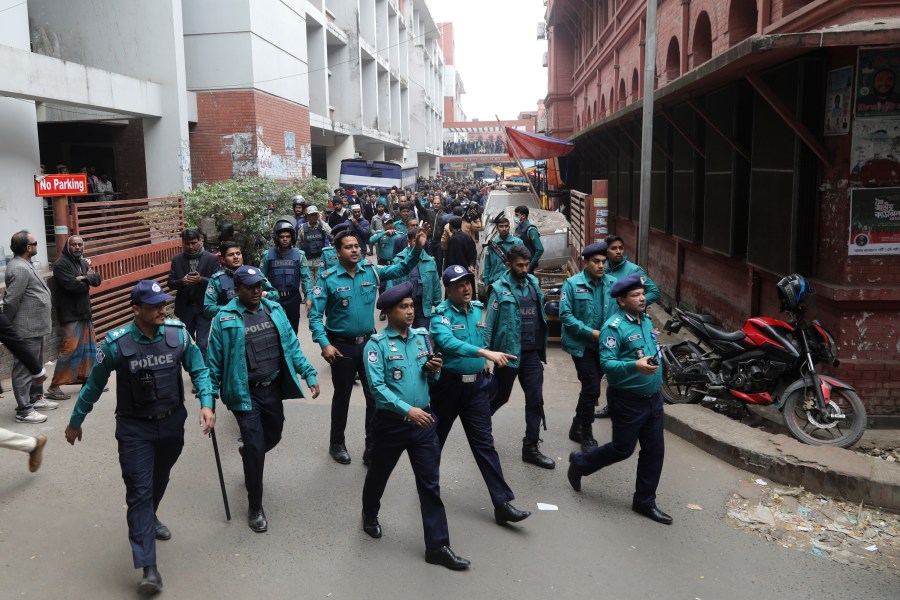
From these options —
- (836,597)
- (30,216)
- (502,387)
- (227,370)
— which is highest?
(30,216)

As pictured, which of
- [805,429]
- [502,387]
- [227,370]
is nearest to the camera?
[227,370]

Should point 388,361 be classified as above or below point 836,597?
above

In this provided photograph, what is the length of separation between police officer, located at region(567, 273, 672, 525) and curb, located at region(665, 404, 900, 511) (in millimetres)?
1349

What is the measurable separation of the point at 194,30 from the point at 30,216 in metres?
9.90

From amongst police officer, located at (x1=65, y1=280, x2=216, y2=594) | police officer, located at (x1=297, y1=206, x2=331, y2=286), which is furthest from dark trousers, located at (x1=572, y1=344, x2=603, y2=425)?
police officer, located at (x1=297, y1=206, x2=331, y2=286)

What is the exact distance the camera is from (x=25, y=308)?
7594 mm

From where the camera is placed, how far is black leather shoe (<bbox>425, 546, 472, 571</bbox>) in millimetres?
4750

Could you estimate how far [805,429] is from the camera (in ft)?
22.6

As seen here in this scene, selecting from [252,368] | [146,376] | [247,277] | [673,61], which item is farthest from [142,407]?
[673,61]

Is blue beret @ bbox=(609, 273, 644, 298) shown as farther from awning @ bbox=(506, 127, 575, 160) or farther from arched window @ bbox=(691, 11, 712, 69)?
awning @ bbox=(506, 127, 575, 160)

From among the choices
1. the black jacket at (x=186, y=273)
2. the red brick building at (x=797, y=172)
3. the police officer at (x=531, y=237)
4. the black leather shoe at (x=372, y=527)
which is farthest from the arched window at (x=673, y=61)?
the black leather shoe at (x=372, y=527)

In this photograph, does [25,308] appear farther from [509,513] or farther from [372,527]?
[509,513]

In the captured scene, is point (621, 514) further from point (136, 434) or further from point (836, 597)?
point (136, 434)

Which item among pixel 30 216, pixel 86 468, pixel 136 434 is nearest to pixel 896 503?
pixel 136 434
